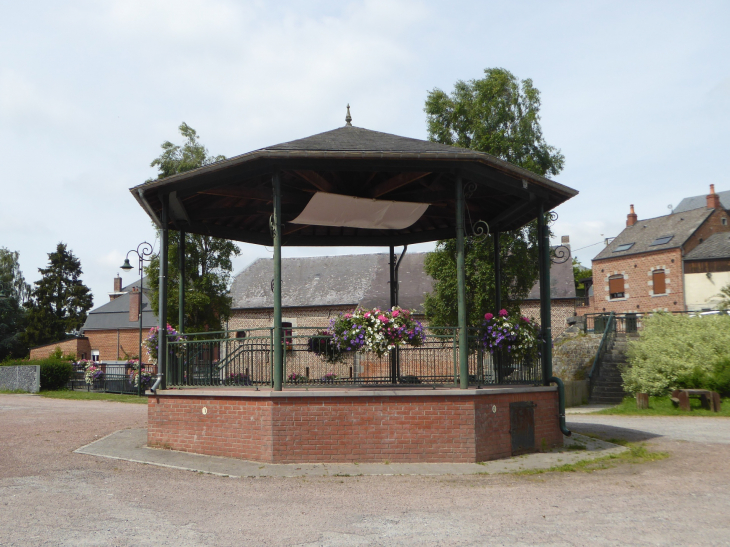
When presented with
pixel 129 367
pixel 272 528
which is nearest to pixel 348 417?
pixel 272 528

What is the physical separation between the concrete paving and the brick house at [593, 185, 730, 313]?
30.7m

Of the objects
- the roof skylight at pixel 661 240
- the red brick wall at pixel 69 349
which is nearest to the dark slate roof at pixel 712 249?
the roof skylight at pixel 661 240

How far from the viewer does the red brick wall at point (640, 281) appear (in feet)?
120

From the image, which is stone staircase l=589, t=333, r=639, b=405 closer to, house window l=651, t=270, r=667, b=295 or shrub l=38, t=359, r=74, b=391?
house window l=651, t=270, r=667, b=295

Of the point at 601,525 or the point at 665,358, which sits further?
the point at 665,358

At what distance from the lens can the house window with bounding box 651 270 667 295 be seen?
37312 mm

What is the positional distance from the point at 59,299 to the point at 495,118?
46.7 m

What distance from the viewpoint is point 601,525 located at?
208 inches

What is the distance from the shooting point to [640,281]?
38531 mm

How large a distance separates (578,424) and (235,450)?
7.79m

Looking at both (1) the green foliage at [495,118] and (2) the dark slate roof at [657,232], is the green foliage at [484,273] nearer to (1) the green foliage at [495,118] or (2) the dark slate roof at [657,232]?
(1) the green foliage at [495,118]

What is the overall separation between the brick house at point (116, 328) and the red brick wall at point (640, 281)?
1290 inches

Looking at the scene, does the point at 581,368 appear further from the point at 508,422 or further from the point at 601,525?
the point at 601,525

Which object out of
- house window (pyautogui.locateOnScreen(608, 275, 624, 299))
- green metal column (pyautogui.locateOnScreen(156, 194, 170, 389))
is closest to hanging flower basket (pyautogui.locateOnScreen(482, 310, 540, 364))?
green metal column (pyautogui.locateOnScreen(156, 194, 170, 389))
